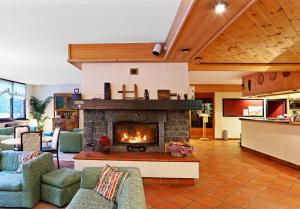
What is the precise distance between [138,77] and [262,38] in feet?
7.45

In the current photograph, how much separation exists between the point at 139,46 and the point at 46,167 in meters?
2.66

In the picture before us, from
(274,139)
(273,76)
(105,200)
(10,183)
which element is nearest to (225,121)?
(273,76)

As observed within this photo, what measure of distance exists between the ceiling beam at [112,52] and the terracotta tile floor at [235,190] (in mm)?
2408

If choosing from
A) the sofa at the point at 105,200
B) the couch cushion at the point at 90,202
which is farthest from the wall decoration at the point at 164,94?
the couch cushion at the point at 90,202

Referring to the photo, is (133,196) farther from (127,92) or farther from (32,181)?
(127,92)

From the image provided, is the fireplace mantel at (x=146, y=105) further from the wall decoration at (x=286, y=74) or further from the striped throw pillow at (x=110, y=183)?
the wall decoration at (x=286, y=74)

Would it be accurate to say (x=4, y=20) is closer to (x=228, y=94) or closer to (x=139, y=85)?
(x=139, y=85)

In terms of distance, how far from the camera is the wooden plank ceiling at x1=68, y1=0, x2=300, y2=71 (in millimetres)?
2080

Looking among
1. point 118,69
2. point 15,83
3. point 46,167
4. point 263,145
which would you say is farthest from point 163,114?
point 15,83

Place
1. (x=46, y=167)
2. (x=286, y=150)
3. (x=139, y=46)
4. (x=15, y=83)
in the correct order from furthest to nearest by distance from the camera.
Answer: (x=15, y=83) < (x=286, y=150) < (x=139, y=46) < (x=46, y=167)

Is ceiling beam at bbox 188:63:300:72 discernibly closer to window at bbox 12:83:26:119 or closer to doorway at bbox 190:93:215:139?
doorway at bbox 190:93:215:139

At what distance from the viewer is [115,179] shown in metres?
2.39

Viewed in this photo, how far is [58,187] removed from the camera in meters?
2.86

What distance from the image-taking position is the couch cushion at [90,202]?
2068 millimetres
